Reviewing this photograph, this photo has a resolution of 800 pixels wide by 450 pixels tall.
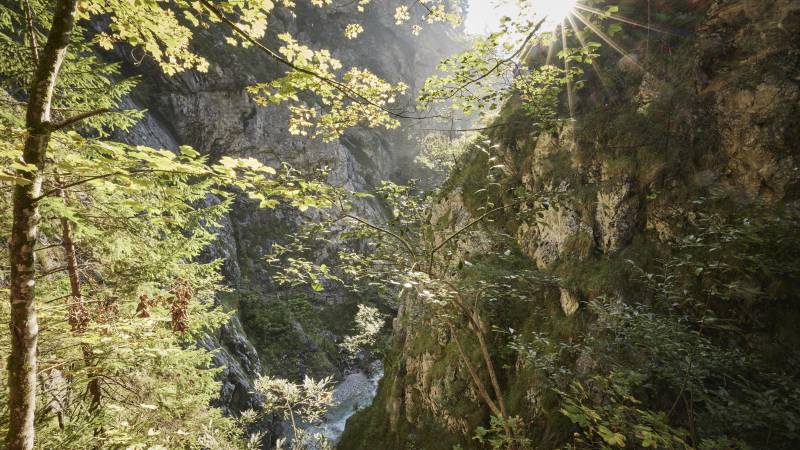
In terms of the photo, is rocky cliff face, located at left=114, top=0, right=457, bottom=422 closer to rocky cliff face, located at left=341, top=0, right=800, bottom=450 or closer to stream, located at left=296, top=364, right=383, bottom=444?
stream, located at left=296, top=364, right=383, bottom=444

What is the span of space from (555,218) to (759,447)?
5.45 m

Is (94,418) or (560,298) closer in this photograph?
(94,418)

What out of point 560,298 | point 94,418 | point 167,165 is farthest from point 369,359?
point 167,165

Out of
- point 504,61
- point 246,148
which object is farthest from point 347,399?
point 504,61

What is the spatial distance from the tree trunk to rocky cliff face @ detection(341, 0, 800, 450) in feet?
13.0

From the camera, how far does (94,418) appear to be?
12.0ft

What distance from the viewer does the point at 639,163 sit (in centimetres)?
661

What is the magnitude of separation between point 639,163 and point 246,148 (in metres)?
27.7

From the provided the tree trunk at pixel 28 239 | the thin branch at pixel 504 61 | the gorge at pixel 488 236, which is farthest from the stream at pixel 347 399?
the thin branch at pixel 504 61

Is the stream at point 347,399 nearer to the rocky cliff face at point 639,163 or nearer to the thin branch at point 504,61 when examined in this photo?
the rocky cliff face at point 639,163

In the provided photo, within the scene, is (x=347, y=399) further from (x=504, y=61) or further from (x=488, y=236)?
(x=504, y=61)

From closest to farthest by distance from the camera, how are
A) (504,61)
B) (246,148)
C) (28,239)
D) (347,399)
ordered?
(28,239) → (504,61) → (347,399) → (246,148)

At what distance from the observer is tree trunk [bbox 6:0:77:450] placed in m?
1.89

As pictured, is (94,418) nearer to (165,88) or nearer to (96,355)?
(96,355)
